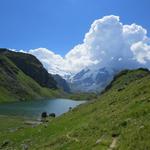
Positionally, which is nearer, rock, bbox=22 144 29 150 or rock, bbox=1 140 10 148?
rock, bbox=22 144 29 150

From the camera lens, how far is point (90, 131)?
105ft

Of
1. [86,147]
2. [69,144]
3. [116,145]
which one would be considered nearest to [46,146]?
[69,144]

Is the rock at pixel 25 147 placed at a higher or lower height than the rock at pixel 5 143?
lower

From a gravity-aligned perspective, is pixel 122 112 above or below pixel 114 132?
above

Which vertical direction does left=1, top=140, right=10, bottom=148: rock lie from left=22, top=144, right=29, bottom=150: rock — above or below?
above

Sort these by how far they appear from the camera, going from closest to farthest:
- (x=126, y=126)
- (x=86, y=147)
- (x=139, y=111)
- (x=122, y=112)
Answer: (x=86, y=147), (x=126, y=126), (x=139, y=111), (x=122, y=112)

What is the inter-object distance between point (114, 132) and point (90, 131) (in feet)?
14.3

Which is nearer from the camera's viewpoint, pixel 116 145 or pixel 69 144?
pixel 116 145

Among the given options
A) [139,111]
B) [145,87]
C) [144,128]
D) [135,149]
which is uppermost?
[145,87]

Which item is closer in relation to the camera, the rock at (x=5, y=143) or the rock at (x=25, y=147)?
the rock at (x=25, y=147)

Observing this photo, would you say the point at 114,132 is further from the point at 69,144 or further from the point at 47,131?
the point at 47,131

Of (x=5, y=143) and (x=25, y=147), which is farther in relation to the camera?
(x=5, y=143)

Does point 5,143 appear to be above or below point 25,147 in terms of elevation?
above

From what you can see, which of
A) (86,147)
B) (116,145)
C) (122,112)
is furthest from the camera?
(122,112)
